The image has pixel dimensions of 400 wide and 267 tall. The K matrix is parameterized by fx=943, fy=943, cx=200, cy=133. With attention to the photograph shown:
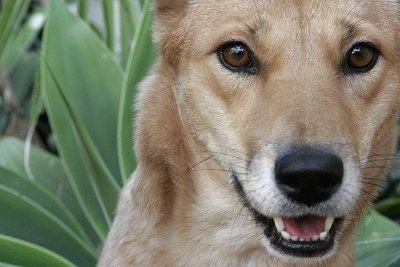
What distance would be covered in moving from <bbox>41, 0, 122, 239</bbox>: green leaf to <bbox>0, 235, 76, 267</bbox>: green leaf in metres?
0.50

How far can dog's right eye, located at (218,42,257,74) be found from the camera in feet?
8.28

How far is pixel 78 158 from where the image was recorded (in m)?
3.68

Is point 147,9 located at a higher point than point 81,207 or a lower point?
higher

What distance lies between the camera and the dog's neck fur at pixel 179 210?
8.89 ft

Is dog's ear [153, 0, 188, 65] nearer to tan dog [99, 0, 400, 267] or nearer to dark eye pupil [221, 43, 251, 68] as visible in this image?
tan dog [99, 0, 400, 267]

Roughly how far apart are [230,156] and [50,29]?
4.73ft

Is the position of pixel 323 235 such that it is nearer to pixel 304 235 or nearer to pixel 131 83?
pixel 304 235

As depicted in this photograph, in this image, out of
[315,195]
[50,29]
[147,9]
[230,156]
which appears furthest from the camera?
[50,29]

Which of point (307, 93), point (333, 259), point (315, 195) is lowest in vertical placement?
point (333, 259)

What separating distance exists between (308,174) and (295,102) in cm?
22

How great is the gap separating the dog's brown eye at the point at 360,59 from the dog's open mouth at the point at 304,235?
1.35ft

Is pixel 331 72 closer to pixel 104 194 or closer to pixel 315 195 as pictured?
pixel 315 195

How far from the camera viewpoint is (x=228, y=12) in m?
2.61

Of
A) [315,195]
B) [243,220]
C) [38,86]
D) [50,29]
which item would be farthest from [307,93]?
[38,86]
